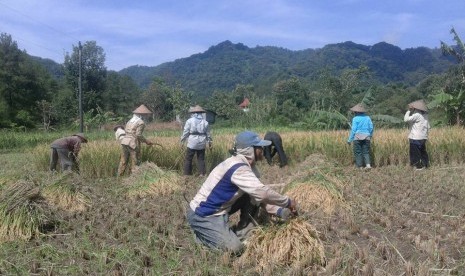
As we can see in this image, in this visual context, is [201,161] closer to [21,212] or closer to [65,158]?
[65,158]

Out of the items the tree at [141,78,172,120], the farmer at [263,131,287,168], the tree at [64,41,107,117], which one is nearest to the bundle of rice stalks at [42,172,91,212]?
the farmer at [263,131,287,168]

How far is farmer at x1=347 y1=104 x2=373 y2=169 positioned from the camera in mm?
9845

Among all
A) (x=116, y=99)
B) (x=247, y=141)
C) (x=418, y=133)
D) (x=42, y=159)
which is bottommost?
(x=42, y=159)

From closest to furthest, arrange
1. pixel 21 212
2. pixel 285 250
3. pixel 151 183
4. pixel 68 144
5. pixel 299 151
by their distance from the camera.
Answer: pixel 285 250, pixel 21 212, pixel 151 183, pixel 68 144, pixel 299 151

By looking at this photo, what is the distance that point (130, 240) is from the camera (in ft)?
16.0

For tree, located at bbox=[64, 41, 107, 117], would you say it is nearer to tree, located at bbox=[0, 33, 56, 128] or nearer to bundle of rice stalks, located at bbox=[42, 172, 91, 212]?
tree, located at bbox=[0, 33, 56, 128]

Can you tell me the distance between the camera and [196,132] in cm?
937

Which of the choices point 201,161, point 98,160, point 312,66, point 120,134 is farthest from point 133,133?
point 312,66

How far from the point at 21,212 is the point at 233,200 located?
8.23 ft

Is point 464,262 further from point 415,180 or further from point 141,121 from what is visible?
point 141,121

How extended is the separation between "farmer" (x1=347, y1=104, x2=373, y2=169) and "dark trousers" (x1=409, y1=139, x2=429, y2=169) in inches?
36.8

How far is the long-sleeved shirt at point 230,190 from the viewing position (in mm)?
4059

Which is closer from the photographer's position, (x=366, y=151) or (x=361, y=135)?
(x=361, y=135)

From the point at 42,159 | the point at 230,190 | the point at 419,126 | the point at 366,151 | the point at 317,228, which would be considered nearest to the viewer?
the point at 230,190
